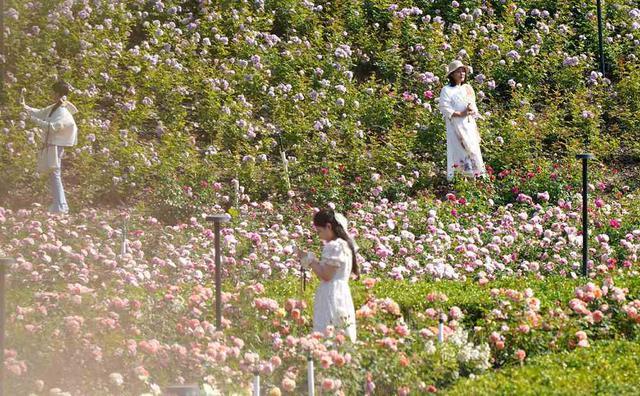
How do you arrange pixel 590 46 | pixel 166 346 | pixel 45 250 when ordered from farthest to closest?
pixel 590 46, pixel 45 250, pixel 166 346

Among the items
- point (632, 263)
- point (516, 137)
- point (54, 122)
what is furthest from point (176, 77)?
point (632, 263)

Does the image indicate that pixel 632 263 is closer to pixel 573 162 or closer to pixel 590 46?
pixel 573 162

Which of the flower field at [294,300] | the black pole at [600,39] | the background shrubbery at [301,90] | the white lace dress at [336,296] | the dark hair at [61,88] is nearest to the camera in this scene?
the flower field at [294,300]

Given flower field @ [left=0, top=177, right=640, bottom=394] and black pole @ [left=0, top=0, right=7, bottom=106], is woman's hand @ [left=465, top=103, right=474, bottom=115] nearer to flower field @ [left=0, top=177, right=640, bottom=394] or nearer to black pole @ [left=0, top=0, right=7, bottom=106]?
flower field @ [left=0, top=177, right=640, bottom=394]

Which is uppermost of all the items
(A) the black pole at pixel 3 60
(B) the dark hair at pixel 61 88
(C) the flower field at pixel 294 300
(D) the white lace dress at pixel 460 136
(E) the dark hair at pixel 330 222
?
(A) the black pole at pixel 3 60

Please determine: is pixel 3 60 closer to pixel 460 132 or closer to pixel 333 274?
pixel 460 132

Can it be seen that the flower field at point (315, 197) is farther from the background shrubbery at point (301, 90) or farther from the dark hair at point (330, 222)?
the dark hair at point (330, 222)

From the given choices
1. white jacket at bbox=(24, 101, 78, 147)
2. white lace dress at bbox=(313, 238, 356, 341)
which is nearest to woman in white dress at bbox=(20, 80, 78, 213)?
white jacket at bbox=(24, 101, 78, 147)

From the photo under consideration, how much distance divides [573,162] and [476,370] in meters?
6.25

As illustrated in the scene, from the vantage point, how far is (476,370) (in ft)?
23.9

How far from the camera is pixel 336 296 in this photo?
7.47 meters

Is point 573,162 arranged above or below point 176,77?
below

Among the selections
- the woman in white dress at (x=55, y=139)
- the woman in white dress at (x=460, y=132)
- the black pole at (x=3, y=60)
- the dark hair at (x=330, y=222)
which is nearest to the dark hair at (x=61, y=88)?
the black pole at (x=3, y=60)

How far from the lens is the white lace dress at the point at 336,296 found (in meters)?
7.43
